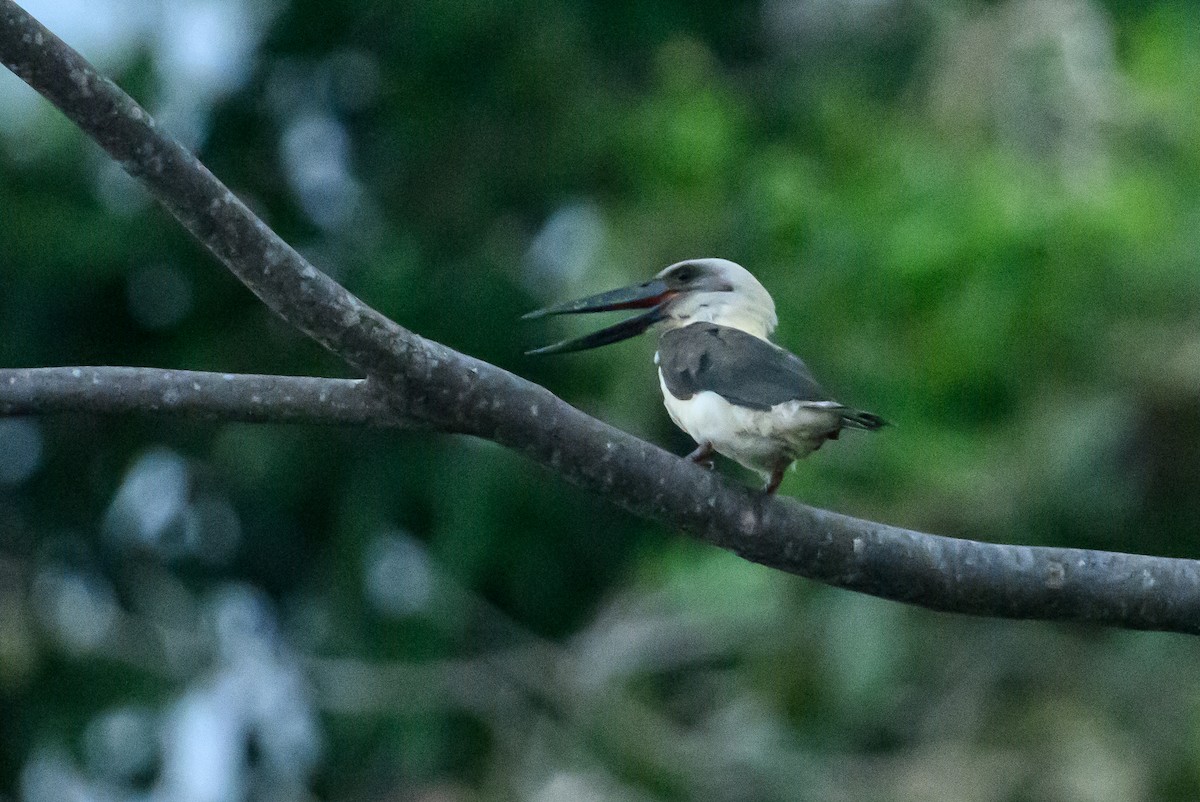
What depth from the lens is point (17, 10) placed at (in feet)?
7.06

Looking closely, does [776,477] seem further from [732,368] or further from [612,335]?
[612,335]

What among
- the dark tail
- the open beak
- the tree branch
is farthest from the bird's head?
the tree branch

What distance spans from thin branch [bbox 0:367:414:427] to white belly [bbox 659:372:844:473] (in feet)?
2.54

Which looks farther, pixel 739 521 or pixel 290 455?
pixel 290 455

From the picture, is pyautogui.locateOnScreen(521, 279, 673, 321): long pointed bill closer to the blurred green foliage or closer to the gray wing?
the gray wing

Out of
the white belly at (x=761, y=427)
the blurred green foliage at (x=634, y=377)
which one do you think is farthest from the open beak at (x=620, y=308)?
the blurred green foliage at (x=634, y=377)

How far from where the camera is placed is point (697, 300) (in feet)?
11.7

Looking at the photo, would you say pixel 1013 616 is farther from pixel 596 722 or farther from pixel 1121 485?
pixel 596 722

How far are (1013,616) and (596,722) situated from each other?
4.52 metres

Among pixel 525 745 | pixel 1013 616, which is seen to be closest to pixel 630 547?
pixel 525 745

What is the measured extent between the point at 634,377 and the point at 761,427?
3.99 metres

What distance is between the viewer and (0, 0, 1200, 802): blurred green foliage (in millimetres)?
6152

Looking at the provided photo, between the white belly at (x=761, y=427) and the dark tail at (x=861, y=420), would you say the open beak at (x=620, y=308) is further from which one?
the dark tail at (x=861, y=420)

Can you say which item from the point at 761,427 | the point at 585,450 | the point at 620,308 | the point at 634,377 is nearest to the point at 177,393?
the point at 585,450
